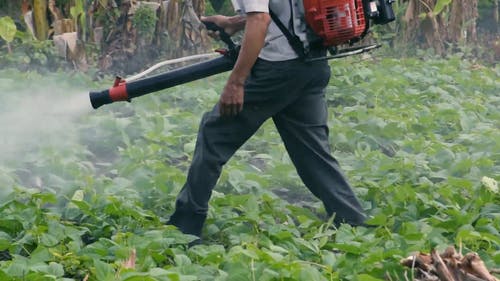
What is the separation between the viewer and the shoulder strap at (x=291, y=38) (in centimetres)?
502

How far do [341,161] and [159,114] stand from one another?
169cm

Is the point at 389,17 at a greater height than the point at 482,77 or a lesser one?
greater

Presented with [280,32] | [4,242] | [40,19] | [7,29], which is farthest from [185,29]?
[4,242]

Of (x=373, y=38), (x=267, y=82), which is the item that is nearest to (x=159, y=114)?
(x=267, y=82)

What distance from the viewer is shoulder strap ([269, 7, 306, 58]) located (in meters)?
5.02

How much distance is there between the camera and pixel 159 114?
8.01 m

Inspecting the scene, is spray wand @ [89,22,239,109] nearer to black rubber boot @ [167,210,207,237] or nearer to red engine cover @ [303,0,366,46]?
red engine cover @ [303,0,366,46]

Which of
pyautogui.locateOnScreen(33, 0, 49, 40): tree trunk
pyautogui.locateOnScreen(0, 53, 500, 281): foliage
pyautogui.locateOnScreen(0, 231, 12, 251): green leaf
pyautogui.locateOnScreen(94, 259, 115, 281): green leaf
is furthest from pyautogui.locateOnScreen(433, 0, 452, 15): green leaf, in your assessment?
pyautogui.locateOnScreen(94, 259, 115, 281): green leaf

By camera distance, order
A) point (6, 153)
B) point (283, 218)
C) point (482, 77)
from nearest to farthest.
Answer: point (283, 218) < point (6, 153) < point (482, 77)

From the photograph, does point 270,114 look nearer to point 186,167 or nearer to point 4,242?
point 4,242

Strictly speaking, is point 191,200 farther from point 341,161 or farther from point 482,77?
point 482,77

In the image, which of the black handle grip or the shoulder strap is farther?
the black handle grip

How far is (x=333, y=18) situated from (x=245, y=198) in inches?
43.4

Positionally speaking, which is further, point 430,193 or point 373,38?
point 373,38
